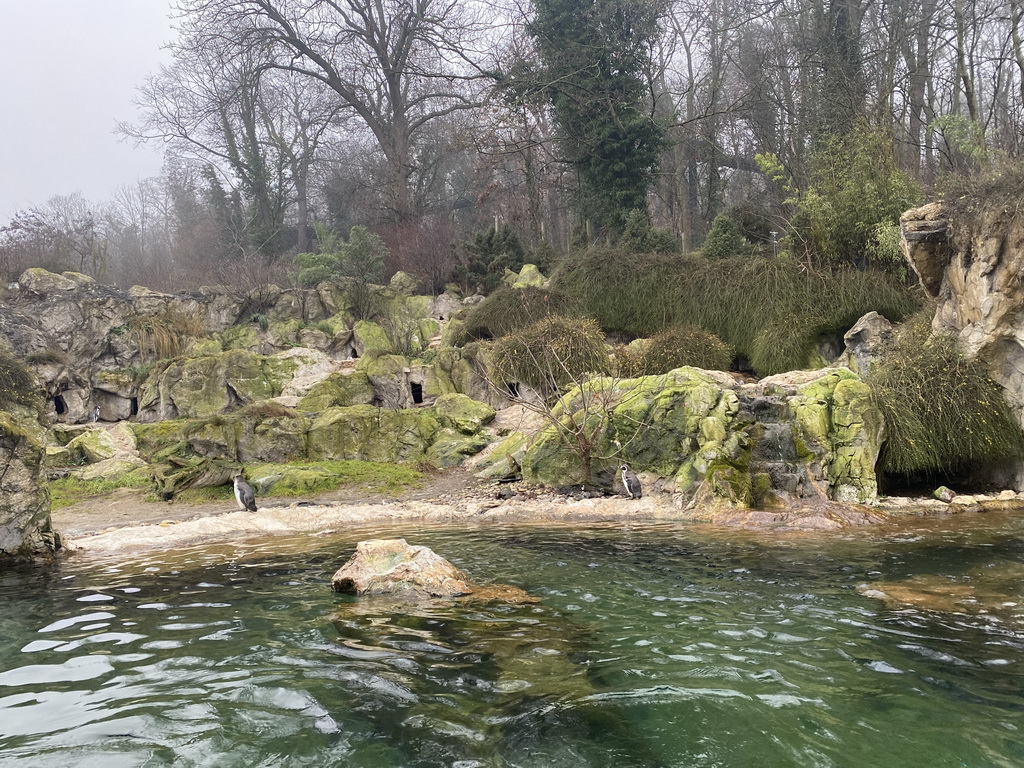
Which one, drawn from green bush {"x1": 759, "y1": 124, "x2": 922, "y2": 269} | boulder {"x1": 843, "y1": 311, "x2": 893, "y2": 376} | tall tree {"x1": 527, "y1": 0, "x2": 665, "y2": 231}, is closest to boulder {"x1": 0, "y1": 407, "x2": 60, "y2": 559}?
boulder {"x1": 843, "y1": 311, "x2": 893, "y2": 376}

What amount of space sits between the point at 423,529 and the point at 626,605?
457cm

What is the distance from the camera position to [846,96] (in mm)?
16906

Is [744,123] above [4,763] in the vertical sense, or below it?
above

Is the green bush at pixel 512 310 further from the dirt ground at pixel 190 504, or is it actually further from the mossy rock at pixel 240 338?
the mossy rock at pixel 240 338

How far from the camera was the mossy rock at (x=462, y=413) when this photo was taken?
1458 cm

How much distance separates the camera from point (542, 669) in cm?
377

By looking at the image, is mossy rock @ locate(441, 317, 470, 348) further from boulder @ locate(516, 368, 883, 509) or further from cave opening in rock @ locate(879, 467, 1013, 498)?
cave opening in rock @ locate(879, 467, 1013, 498)

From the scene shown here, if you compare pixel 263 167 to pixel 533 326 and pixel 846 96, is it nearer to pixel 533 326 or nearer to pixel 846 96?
pixel 533 326

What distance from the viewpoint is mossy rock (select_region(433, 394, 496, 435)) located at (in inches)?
574

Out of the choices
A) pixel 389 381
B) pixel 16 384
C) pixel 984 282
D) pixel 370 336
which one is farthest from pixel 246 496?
pixel 984 282

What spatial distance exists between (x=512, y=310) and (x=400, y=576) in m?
12.7

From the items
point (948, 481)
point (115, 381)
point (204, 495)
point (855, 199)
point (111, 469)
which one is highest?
point (855, 199)

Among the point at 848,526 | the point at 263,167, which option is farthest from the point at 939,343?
the point at 263,167

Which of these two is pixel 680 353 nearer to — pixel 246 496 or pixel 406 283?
pixel 246 496
